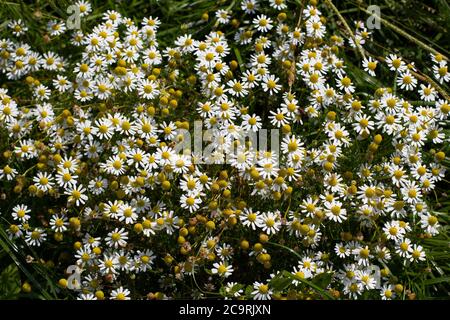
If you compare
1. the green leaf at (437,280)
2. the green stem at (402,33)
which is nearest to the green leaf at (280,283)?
the green leaf at (437,280)

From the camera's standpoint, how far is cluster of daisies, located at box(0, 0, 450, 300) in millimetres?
3637

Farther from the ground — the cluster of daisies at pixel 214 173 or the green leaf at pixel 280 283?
the cluster of daisies at pixel 214 173

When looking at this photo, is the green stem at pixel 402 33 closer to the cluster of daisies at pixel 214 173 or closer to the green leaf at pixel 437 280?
the cluster of daisies at pixel 214 173

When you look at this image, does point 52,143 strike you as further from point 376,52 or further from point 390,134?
point 376,52

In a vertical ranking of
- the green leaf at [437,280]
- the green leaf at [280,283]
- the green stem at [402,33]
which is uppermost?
the green stem at [402,33]

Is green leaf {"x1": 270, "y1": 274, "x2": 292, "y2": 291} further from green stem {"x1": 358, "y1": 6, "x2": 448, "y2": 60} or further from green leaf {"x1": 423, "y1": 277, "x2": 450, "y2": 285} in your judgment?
green stem {"x1": 358, "y1": 6, "x2": 448, "y2": 60}

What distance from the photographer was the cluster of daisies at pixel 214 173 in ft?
11.9

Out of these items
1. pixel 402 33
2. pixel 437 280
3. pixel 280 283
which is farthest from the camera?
pixel 402 33

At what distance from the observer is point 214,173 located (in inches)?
149

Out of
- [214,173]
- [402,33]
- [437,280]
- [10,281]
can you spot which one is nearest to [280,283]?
[214,173]

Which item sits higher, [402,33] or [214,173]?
[402,33]

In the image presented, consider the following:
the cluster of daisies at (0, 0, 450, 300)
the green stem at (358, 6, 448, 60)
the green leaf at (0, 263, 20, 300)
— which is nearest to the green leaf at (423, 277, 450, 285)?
the cluster of daisies at (0, 0, 450, 300)

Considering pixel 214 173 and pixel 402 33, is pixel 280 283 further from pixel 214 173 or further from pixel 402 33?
pixel 402 33
